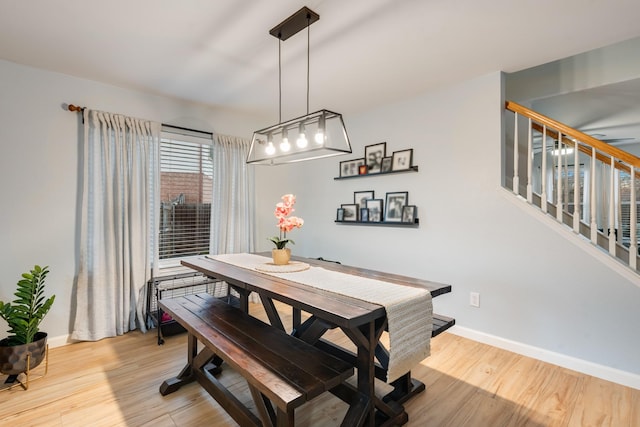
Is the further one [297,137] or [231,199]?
[231,199]

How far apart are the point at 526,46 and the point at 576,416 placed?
2.41 meters

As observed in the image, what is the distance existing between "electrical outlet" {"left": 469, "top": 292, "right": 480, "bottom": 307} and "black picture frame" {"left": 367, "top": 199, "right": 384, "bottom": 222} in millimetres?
1174

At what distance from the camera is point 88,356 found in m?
2.52

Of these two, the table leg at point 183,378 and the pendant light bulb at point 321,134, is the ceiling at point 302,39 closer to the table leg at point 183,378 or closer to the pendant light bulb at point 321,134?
the pendant light bulb at point 321,134

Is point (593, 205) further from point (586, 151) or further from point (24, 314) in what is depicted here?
point (24, 314)

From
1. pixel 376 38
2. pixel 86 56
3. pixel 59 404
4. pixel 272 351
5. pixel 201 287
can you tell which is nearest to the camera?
pixel 272 351

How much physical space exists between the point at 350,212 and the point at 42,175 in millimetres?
2969

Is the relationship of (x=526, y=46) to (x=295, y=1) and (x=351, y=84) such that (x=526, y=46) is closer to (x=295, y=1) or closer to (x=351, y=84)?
(x=351, y=84)

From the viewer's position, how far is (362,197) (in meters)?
3.71

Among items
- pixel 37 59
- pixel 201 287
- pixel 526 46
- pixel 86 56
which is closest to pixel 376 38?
pixel 526 46

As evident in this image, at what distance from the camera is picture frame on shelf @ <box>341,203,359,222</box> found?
375 centimetres

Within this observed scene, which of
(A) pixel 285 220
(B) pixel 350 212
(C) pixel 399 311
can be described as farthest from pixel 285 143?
(B) pixel 350 212

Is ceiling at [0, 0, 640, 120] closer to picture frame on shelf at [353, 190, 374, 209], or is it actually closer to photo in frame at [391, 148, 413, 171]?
photo in frame at [391, 148, 413, 171]

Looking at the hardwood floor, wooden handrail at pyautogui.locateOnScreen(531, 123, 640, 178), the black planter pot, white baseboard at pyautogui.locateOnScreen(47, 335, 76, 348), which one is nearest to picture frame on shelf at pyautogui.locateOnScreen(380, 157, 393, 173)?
wooden handrail at pyautogui.locateOnScreen(531, 123, 640, 178)
